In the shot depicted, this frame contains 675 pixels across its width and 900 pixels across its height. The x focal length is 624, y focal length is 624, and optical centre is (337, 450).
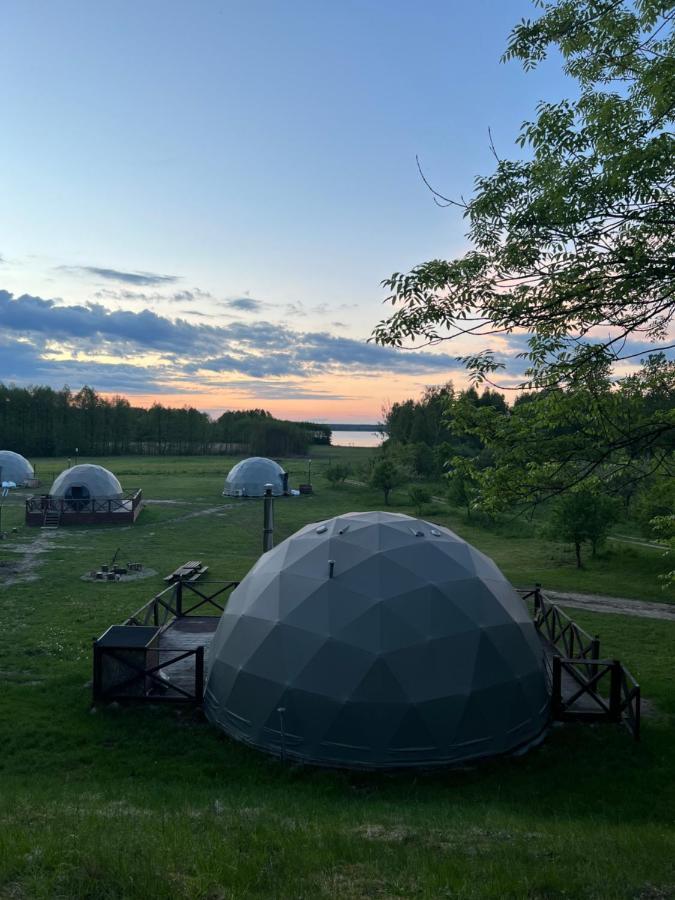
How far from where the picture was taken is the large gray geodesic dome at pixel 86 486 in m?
44.6

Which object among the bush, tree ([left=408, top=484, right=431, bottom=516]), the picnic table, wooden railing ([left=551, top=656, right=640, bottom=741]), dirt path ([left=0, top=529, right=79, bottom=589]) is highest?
the bush

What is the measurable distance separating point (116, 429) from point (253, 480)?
6570 cm

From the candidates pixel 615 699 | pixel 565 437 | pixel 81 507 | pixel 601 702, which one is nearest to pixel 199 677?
pixel 601 702

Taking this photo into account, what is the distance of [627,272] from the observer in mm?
9469

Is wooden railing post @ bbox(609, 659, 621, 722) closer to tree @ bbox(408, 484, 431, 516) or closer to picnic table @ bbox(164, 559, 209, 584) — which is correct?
picnic table @ bbox(164, 559, 209, 584)

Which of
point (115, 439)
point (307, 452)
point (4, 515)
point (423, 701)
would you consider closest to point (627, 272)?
point (423, 701)

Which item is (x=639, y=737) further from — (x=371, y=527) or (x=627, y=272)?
(x=627, y=272)

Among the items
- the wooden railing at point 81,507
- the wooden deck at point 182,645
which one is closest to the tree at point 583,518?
the wooden deck at point 182,645

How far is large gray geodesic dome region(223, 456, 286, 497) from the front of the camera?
56.1 meters

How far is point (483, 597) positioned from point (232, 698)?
5.40 meters

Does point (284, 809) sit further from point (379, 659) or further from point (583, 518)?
point (583, 518)

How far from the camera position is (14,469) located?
201 ft

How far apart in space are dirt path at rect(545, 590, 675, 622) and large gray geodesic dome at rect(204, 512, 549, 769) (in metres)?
12.2

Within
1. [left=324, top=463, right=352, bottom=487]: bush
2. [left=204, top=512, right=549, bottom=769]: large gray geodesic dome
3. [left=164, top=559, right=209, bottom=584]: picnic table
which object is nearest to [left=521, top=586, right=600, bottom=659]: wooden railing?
[left=204, top=512, right=549, bottom=769]: large gray geodesic dome
